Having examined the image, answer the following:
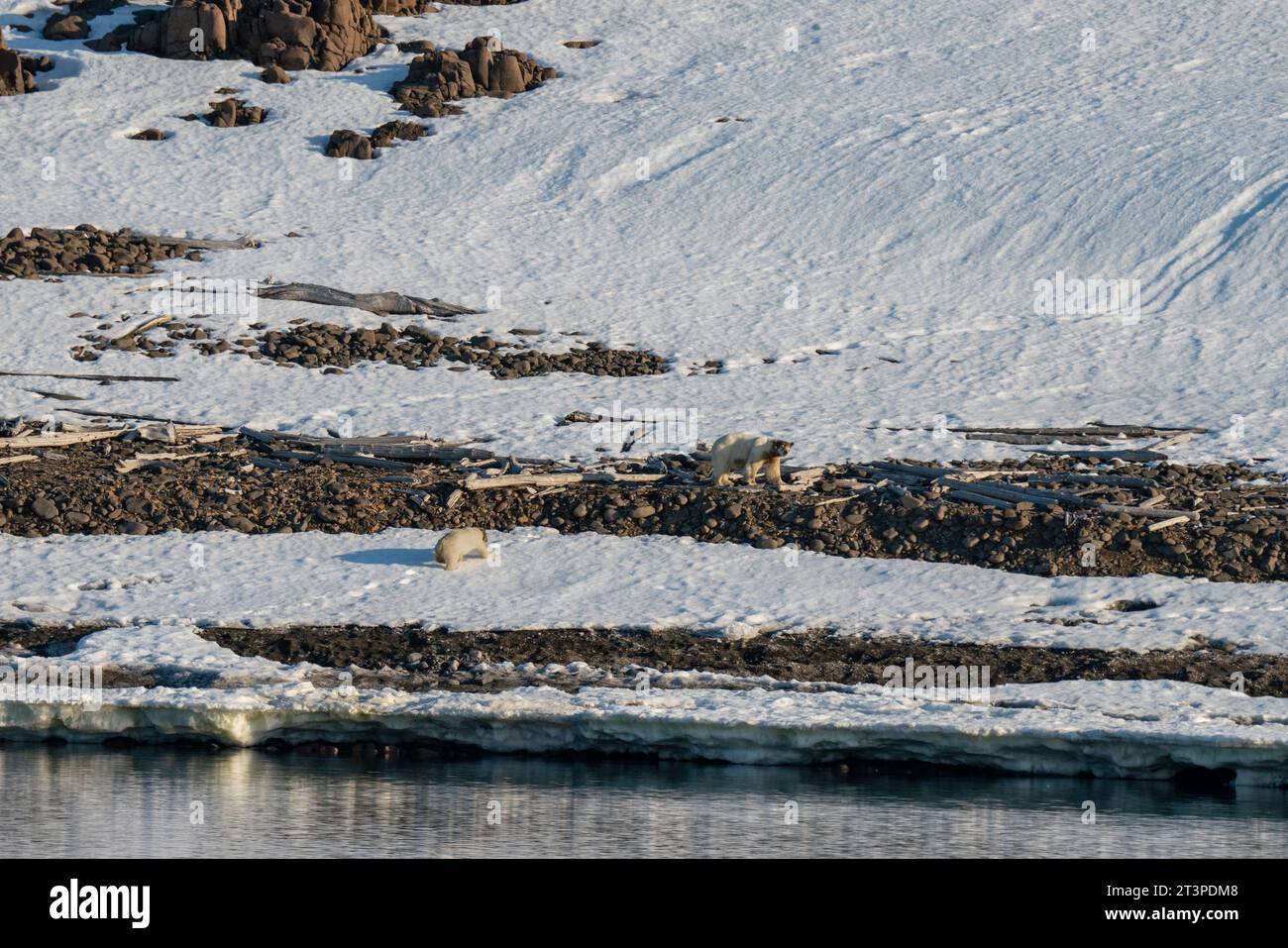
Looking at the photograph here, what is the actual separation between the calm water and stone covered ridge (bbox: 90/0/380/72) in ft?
110

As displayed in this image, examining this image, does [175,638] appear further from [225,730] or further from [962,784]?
[962,784]

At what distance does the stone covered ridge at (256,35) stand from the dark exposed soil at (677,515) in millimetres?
25533

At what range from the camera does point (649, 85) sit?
149 feet

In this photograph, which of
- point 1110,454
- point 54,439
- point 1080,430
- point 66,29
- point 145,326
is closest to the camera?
point 54,439

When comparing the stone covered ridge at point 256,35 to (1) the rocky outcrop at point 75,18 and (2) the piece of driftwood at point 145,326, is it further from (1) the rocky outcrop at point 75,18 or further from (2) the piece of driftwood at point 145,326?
(2) the piece of driftwood at point 145,326

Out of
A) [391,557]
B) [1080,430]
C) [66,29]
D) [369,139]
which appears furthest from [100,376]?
Answer: [66,29]

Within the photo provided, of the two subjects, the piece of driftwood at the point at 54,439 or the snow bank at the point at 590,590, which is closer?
the snow bank at the point at 590,590

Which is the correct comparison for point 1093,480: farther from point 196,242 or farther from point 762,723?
point 196,242

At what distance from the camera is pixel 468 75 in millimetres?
45344

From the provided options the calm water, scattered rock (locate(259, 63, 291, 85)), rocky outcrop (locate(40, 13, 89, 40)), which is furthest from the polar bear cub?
rocky outcrop (locate(40, 13, 89, 40))

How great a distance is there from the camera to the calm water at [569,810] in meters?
12.4

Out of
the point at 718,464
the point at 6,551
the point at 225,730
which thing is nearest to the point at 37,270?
the point at 6,551

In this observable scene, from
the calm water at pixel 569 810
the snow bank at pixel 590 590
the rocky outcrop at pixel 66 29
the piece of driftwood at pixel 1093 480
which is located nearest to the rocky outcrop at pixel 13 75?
the rocky outcrop at pixel 66 29

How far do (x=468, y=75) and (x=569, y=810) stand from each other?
113 ft
